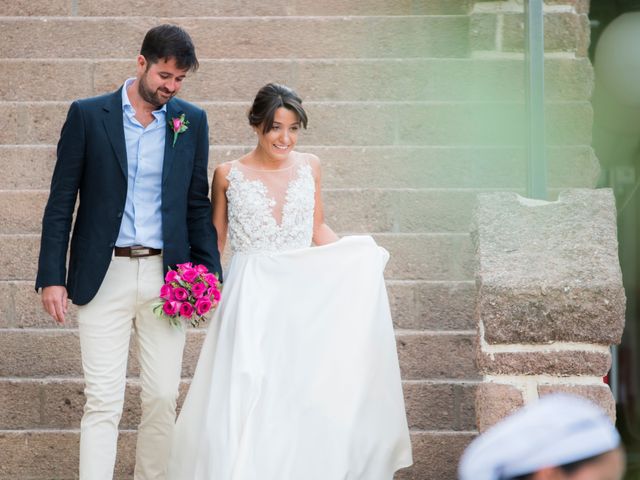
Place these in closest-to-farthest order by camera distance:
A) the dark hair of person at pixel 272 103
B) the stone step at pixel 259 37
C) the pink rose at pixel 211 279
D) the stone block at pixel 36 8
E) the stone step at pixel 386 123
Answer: the pink rose at pixel 211 279, the dark hair of person at pixel 272 103, the stone step at pixel 386 123, the stone step at pixel 259 37, the stone block at pixel 36 8

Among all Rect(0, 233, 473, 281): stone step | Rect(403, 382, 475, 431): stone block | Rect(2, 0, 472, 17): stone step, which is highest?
Rect(2, 0, 472, 17): stone step

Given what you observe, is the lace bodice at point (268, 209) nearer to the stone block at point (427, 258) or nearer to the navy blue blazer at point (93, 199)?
the navy blue blazer at point (93, 199)

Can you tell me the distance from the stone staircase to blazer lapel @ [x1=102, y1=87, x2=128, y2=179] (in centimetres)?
164

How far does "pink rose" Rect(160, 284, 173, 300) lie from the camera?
432 centimetres

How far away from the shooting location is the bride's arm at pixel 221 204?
486cm

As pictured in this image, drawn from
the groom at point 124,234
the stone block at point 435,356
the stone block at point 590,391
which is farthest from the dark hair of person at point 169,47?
the stone block at point 435,356

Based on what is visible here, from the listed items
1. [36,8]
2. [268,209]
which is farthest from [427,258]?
[36,8]

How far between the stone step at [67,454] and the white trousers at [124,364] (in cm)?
98

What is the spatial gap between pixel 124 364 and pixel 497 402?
4.68 ft

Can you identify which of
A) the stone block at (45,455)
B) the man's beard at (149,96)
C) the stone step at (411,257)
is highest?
the man's beard at (149,96)

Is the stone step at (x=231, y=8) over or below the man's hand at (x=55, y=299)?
over

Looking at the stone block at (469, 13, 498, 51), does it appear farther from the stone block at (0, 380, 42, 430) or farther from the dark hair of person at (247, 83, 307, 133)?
the stone block at (0, 380, 42, 430)

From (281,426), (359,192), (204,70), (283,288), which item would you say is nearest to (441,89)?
(359,192)

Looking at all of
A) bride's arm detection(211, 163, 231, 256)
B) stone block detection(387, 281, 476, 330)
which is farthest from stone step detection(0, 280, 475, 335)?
bride's arm detection(211, 163, 231, 256)
